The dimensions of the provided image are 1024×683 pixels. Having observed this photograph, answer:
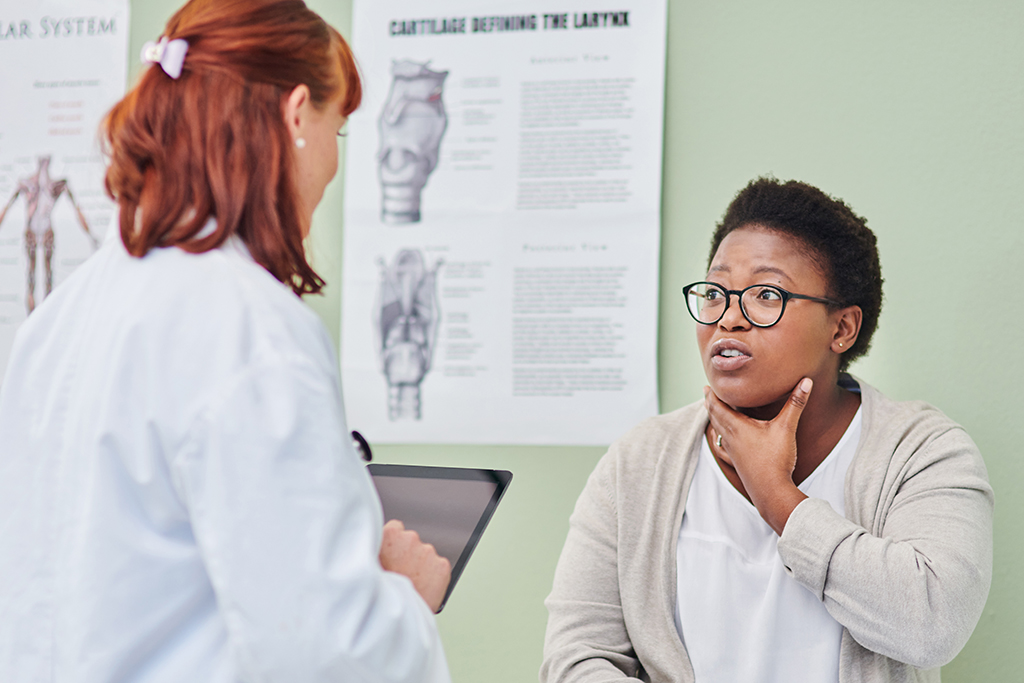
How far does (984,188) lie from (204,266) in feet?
4.40

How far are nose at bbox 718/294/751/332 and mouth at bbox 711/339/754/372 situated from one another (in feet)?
0.07

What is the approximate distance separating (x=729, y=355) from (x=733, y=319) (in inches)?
2.3

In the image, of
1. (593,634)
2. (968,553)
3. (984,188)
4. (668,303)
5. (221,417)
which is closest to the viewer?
(221,417)

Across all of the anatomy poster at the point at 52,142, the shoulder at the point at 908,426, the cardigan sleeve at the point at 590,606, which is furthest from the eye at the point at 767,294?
the anatomy poster at the point at 52,142

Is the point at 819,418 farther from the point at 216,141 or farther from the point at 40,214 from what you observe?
A: the point at 40,214

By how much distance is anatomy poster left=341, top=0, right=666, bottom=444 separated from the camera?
1.56 meters

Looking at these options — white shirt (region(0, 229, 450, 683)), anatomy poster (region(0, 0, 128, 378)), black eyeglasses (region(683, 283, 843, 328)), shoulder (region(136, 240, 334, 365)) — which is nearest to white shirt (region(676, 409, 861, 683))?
black eyeglasses (region(683, 283, 843, 328))

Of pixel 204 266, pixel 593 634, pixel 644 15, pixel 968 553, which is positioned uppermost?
pixel 644 15

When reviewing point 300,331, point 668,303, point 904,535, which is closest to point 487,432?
point 668,303

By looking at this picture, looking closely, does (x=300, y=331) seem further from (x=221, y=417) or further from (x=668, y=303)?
(x=668, y=303)

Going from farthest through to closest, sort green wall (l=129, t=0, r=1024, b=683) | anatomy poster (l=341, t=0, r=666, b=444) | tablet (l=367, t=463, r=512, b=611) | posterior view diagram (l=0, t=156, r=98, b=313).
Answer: posterior view diagram (l=0, t=156, r=98, b=313)
anatomy poster (l=341, t=0, r=666, b=444)
green wall (l=129, t=0, r=1024, b=683)
tablet (l=367, t=463, r=512, b=611)

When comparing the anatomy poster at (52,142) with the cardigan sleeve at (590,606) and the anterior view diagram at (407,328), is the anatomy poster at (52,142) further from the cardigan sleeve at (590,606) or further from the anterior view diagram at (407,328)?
the cardigan sleeve at (590,606)

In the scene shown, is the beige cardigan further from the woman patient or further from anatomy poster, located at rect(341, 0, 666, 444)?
anatomy poster, located at rect(341, 0, 666, 444)

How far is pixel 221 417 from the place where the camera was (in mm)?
622
